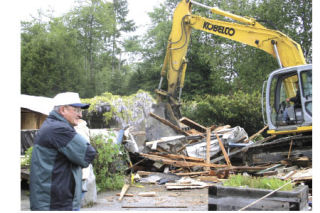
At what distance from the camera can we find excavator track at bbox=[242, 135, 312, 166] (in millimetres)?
8938

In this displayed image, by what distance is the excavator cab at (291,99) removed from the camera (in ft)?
28.1

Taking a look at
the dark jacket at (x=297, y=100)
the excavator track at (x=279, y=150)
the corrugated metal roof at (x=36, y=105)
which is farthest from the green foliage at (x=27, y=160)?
the corrugated metal roof at (x=36, y=105)

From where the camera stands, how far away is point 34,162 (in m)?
3.24

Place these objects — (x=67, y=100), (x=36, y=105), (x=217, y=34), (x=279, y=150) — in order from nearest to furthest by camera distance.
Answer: (x=67, y=100) → (x=279, y=150) → (x=217, y=34) → (x=36, y=105)

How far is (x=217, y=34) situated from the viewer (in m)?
12.0

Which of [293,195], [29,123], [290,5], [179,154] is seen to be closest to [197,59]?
[290,5]

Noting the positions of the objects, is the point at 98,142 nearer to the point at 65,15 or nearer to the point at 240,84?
the point at 240,84

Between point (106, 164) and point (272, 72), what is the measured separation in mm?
5268

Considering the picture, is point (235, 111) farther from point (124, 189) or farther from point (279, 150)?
point (124, 189)

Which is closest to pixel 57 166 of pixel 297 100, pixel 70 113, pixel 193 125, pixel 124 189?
pixel 70 113

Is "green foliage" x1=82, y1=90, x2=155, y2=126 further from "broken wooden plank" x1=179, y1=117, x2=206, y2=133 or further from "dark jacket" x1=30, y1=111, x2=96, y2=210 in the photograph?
"dark jacket" x1=30, y1=111, x2=96, y2=210

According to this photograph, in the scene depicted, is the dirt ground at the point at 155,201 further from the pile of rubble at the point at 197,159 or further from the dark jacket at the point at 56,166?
the dark jacket at the point at 56,166

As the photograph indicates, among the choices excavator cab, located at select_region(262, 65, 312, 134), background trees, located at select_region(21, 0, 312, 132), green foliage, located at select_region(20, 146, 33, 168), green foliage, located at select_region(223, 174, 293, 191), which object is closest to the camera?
green foliage, located at select_region(223, 174, 293, 191)

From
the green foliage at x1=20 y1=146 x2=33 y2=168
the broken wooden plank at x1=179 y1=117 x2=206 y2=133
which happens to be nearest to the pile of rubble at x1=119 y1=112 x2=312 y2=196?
the broken wooden plank at x1=179 y1=117 x2=206 y2=133
